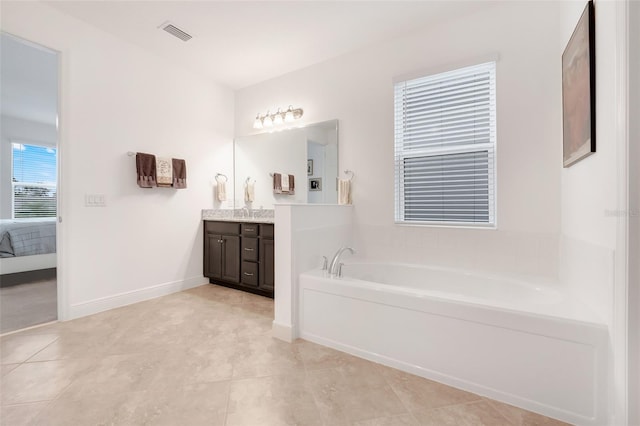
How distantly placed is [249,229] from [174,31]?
2.10m

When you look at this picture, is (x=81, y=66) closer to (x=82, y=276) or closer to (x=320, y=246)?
(x=82, y=276)

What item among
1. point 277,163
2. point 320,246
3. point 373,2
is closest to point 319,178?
point 277,163

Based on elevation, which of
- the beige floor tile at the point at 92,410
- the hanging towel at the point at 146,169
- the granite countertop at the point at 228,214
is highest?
the hanging towel at the point at 146,169

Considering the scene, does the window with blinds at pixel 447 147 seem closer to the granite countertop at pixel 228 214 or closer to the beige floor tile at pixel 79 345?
the granite countertop at pixel 228 214

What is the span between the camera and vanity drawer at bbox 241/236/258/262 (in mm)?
3137

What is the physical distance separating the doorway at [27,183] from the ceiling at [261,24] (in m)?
0.75

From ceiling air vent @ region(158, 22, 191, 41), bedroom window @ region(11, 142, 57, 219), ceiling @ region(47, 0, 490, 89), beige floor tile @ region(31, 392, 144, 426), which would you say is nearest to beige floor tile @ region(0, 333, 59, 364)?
beige floor tile @ region(31, 392, 144, 426)

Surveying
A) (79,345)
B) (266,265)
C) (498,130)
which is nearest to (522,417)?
(498,130)

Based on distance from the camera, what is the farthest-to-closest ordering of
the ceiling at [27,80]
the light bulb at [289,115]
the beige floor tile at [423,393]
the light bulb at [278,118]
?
the light bulb at [278,118] → the light bulb at [289,115] → the ceiling at [27,80] → the beige floor tile at [423,393]

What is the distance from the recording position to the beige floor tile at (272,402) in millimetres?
1333

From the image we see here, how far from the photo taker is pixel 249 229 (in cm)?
320

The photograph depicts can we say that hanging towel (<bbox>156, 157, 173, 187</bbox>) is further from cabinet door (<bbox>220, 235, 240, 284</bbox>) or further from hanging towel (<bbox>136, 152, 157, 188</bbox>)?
cabinet door (<bbox>220, 235, 240, 284</bbox>)

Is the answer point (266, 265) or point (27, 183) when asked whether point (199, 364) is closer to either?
point (266, 265)

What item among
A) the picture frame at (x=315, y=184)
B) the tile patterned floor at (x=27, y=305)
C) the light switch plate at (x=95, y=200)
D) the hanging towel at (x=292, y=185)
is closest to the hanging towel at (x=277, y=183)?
the hanging towel at (x=292, y=185)
